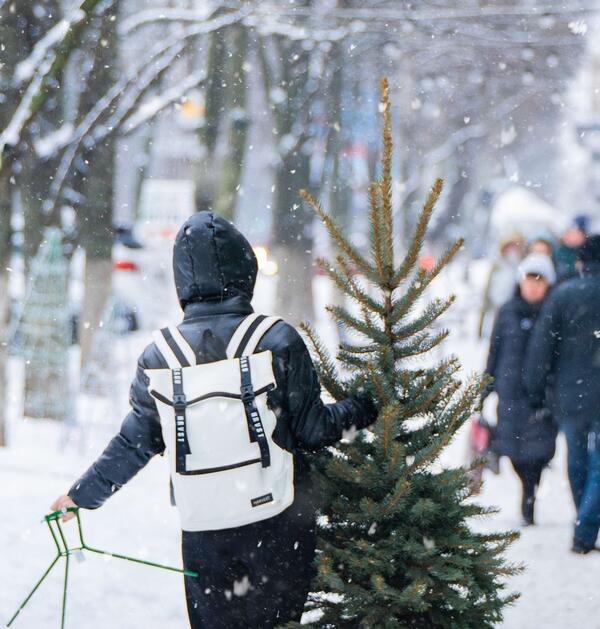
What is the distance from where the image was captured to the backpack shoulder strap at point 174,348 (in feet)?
10.8

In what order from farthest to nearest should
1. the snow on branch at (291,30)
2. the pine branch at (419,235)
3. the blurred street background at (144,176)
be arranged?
the snow on branch at (291,30) < the blurred street background at (144,176) < the pine branch at (419,235)

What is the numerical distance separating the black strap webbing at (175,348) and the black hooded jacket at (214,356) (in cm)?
4

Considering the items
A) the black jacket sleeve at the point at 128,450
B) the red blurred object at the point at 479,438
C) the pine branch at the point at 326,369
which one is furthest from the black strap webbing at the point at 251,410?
the red blurred object at the point at 479,438

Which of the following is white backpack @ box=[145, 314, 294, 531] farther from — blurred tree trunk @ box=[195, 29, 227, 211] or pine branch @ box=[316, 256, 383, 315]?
blurred tree trunk @ box=[195, 29, 227, 211]

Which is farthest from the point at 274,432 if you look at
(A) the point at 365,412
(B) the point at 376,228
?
(B) the point at 376,228

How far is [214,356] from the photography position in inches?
130

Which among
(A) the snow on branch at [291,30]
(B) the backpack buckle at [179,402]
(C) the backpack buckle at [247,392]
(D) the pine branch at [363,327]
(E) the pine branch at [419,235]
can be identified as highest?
(A) the snow on branch at [291,30]

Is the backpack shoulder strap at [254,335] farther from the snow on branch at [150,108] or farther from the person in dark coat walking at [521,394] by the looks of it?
the snow on branch at [150,108]

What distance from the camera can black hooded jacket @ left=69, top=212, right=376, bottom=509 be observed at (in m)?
3.33

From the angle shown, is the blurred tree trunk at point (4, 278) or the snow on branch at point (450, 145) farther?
the snow on branch at point (450, 145)

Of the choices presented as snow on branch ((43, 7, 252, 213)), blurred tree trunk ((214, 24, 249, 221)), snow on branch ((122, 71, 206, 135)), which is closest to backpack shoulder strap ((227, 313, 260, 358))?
snow on branch ((43, 7, 252, 213))

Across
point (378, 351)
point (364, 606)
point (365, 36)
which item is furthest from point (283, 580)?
point (365, 36)

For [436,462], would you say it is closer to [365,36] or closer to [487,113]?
[365,36]

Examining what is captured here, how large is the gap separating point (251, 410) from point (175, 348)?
13.3 inches
